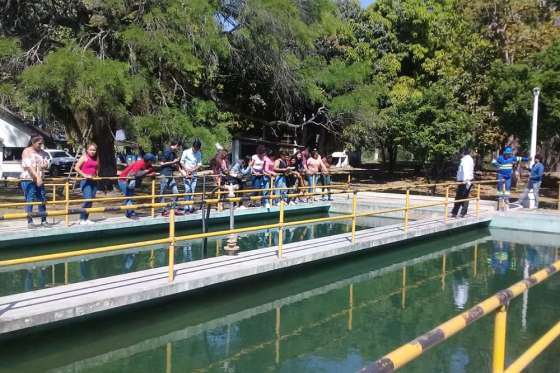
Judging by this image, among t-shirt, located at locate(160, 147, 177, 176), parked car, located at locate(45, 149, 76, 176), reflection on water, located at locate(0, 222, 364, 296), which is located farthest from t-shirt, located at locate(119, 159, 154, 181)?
parked car, located at locate(45, 149, 76, 176)

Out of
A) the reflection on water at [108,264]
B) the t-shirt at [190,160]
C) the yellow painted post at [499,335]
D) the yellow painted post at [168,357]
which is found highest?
the t-shirt at [190,160]

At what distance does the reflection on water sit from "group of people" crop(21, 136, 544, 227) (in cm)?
102

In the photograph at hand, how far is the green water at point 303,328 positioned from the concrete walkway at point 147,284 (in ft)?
1.15

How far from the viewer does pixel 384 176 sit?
35438mm

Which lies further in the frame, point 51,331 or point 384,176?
point 384,176

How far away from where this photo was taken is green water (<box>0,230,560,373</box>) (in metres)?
6.18

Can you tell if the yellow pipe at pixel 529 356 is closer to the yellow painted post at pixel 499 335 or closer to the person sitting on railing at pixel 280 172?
the yellow painted post at pixel 499 335

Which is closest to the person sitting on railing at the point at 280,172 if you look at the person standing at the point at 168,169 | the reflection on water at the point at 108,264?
the reflection on water at the point at 108,264

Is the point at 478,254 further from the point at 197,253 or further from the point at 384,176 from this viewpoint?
the point at 384,176

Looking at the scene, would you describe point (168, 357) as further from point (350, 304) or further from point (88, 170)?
point (88, 170)

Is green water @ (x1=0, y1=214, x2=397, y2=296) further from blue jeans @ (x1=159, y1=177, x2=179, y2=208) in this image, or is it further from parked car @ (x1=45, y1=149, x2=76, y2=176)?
parked car @ (x1=45, y1=149, x2=76, y2=176)

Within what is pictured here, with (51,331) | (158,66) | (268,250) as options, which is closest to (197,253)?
(268,250)

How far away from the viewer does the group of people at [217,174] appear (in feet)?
36.1

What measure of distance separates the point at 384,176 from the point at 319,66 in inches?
505
